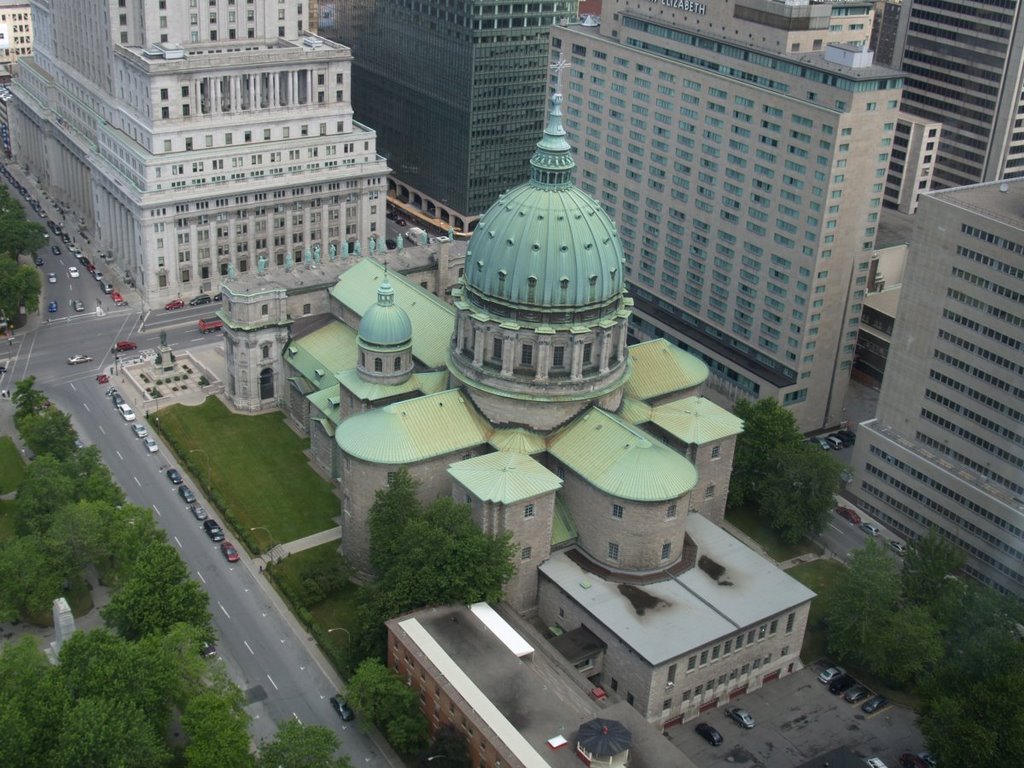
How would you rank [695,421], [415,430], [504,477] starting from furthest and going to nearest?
[695,421] → [415,430] → [504,477]

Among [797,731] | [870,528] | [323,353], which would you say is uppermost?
[323,353]

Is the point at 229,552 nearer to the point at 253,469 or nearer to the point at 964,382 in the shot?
the point at 253,469

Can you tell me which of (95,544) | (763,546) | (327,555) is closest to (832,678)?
(763,546)

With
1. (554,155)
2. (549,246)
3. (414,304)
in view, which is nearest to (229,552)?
(414,304)

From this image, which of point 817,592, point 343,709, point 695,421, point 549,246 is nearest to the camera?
point 343,709

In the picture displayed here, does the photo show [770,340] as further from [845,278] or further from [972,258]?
[972,258]

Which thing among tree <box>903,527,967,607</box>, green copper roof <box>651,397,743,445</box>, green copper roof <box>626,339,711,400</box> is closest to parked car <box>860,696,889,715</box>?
tree <box>903,527,967,607</box>

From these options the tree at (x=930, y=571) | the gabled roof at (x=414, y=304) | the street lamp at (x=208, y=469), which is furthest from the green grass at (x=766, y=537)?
the street lamp at (x=208, y=469)
